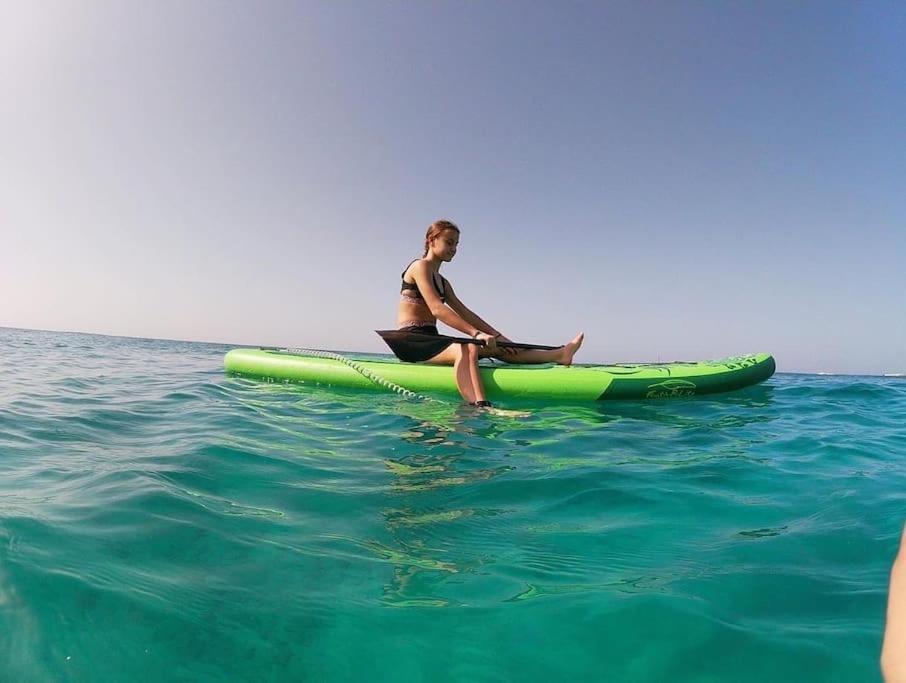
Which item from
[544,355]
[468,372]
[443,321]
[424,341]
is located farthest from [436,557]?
[544,355]

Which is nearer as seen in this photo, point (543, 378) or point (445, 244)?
point (543, 378)

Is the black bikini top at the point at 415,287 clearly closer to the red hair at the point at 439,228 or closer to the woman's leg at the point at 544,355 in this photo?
the red hair at the point at 439,228

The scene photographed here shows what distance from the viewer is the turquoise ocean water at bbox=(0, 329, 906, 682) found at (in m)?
1.06

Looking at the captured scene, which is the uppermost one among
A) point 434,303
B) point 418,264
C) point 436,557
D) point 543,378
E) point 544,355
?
point 418,264

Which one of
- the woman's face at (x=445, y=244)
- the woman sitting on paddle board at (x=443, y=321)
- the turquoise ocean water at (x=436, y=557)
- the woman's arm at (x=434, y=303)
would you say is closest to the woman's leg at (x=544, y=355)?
the woman sitting on paddle board at (x=443, y=321)

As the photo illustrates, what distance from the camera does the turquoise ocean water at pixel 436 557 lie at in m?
1.06

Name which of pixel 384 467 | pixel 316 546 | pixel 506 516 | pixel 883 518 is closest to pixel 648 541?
pixel 506 516

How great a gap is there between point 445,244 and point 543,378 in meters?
1.91

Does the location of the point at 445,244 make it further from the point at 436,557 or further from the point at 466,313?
the point at 436,557

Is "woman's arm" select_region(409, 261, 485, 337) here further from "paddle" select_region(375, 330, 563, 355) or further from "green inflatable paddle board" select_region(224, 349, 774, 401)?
"green inflatable paddle board" select_region(224, 349, 774, 401)

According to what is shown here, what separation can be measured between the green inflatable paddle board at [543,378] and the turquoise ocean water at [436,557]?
6.05 ft

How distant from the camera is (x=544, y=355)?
6188 mm

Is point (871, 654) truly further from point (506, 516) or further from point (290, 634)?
point (290, 634)

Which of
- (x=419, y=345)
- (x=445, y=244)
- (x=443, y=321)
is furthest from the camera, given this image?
(x=419, y=345)
